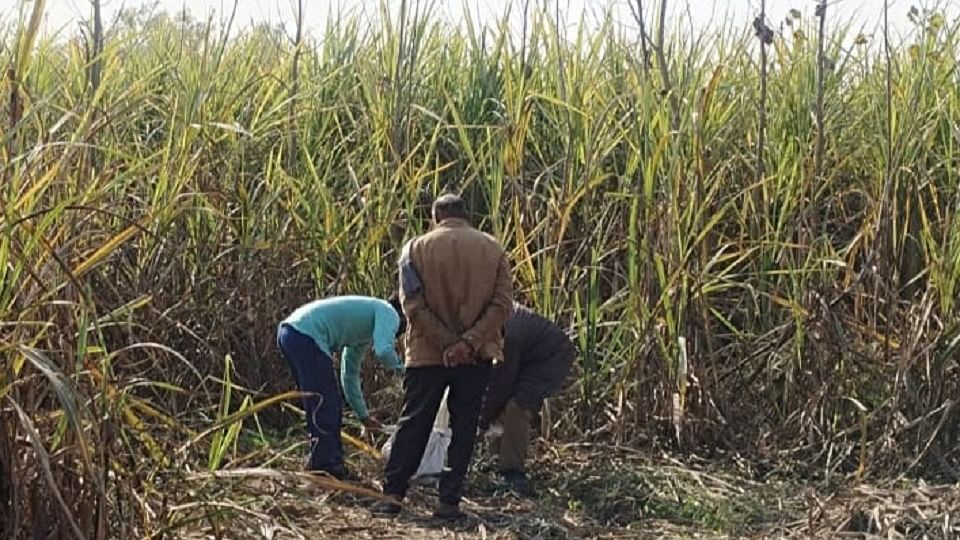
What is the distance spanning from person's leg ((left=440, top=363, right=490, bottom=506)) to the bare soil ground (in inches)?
5.9

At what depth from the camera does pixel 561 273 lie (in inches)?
277

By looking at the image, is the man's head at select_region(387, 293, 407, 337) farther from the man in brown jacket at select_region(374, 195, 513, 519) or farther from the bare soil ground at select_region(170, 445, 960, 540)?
the bare soil ground at select_region(170, 445, 960, 540)

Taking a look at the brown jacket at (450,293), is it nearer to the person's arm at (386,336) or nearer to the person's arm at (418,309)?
the person's arm at (418,309)

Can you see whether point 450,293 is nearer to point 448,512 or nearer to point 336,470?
point 448,512

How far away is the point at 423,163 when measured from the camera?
7.62m

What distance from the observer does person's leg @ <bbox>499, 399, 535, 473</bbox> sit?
21.2 ft

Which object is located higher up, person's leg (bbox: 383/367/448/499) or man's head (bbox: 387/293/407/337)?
man's head (bbox: 387/293/407/337)

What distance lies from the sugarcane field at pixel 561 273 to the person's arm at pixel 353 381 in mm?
24

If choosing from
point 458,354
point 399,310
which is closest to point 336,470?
point 399,310

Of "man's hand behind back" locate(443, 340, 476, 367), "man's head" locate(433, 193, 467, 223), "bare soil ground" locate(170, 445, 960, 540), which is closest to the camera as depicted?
"bare soil ground" locate(170, 445, 960, 540)

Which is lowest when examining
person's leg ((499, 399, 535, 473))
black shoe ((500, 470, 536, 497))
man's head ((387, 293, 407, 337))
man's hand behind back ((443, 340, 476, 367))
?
black shoe ((500, 470, 536, 497))

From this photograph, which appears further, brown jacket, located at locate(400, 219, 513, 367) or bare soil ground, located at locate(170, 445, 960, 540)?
brown jacket, located at locate(400, 219, 513, 367)

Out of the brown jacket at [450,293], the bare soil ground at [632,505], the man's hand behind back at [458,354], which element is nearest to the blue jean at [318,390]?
the bare soil ground at [632,505]

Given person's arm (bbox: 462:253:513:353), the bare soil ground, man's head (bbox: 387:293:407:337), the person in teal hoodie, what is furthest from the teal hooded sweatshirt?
the bare soil ground
